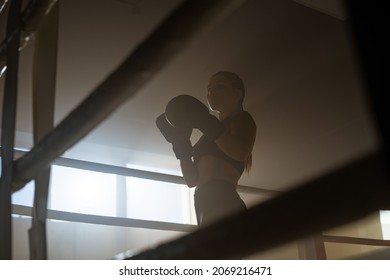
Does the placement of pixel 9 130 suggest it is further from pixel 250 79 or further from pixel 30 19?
pixel 250 79

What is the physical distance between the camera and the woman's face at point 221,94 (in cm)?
63

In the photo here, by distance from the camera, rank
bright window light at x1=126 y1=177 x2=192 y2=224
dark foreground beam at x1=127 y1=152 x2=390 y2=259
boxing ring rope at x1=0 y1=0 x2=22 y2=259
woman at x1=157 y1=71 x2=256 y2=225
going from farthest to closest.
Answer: bright window light at x1=126 y1=177 x2=192 y2=224
woman at x1=157 y1=71 x2=256 y2=225
boxing ring rope at x1=0 y1=0 x2=22 y2=259
dark foreground beam at x1=127 y1=152 x2=390 y2=259

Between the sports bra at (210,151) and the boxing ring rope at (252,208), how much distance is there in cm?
22

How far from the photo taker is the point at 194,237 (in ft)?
0.80

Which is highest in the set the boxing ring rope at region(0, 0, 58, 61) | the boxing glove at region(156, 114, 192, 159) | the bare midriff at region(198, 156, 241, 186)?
the boxing ring rope at region(0, 0, 58, 61)

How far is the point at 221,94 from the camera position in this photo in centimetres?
65

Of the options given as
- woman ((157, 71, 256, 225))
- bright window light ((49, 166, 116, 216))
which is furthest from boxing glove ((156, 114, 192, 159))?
bright window light ((49, 166, 116, 216))

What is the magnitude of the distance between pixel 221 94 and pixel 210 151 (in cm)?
12

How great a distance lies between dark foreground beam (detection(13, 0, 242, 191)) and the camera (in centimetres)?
26

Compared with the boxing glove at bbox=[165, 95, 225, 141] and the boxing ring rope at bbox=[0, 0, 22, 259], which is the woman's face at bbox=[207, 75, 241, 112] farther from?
the boxing ring rope at bbox=[0, 0, 22, 259]

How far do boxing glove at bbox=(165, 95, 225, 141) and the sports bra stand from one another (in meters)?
0.01

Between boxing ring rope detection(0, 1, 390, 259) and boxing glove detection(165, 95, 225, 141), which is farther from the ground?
boxing glove detection(165, 95, 225, 141)

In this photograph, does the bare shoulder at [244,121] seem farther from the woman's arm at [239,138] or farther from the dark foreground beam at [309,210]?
the dark foreground beam at [309,210]
